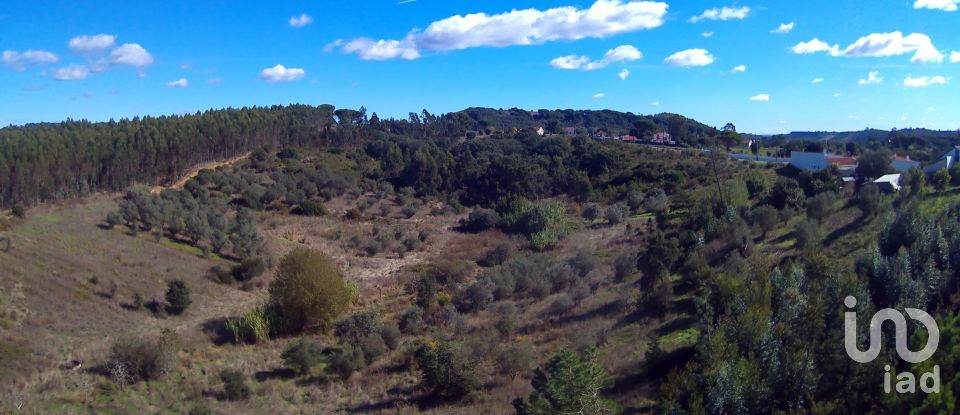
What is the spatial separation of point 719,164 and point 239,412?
1611 inches

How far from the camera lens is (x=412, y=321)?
19422mm

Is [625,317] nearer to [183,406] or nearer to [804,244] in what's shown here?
[804,244]

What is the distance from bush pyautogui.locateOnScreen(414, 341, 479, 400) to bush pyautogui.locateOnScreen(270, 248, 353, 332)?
6.33 metres

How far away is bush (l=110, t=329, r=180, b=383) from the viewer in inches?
573

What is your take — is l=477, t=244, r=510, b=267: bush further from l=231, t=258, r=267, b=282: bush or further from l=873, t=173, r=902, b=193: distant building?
l=873, t=173, r=902, b=193: distant building

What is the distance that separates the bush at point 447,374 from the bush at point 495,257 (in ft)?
46.7

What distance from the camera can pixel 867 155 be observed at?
32156 mm

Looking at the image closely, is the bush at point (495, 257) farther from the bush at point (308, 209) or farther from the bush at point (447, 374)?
the bush at point (308, 209)

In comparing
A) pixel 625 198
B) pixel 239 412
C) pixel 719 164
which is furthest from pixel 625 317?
pixel 719 164

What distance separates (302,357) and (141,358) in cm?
379

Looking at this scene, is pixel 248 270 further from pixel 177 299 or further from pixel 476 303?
pixel 476 303

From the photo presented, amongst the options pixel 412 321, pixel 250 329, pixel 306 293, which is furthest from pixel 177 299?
pixel 412 321

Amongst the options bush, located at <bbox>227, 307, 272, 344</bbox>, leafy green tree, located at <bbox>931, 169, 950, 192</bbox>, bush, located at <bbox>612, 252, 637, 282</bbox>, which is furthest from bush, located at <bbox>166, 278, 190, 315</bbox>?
leafy green tree, located at <bbox>931, 169, 950, 192</bbox>
